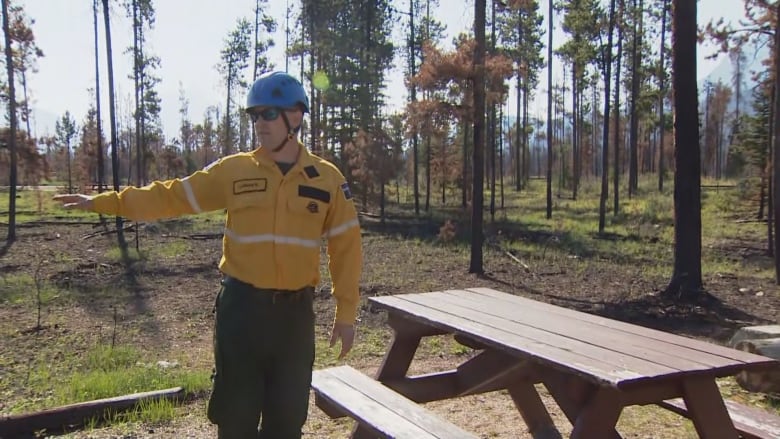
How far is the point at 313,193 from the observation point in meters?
2.80


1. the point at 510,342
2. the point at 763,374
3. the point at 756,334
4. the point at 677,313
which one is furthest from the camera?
the point at 677,313

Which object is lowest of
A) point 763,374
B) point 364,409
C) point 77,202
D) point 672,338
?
point 763,374

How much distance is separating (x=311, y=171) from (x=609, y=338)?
A: 1616 millimetres

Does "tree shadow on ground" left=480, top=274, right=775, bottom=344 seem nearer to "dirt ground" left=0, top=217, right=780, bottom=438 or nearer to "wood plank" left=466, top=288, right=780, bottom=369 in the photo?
"dirt ground" left=0, top=217, right=780, bottom=438

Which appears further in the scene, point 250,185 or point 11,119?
point 11,119

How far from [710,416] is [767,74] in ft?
54.4

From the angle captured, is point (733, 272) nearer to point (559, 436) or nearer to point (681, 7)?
point (681, 7)

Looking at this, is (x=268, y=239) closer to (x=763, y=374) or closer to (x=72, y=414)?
(x=72, y=414)

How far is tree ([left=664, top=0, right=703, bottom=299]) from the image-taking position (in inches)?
385

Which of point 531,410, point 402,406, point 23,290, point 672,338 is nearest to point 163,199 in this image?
point 402,406

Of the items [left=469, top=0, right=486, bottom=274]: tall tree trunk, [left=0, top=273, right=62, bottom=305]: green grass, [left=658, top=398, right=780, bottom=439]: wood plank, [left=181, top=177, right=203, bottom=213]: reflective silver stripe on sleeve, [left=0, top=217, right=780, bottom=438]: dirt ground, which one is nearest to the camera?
[left=181, top=177, right=203, bottom=213]: reflective silver stripe on sleeve

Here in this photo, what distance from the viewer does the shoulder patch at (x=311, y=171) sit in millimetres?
2824

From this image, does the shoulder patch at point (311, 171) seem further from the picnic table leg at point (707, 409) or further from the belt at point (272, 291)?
the picnic table leg at point (707, 409)

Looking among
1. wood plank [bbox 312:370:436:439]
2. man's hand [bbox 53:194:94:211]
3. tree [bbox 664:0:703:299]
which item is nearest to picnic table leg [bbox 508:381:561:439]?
wood plank [bbox 312:370:436:439]
